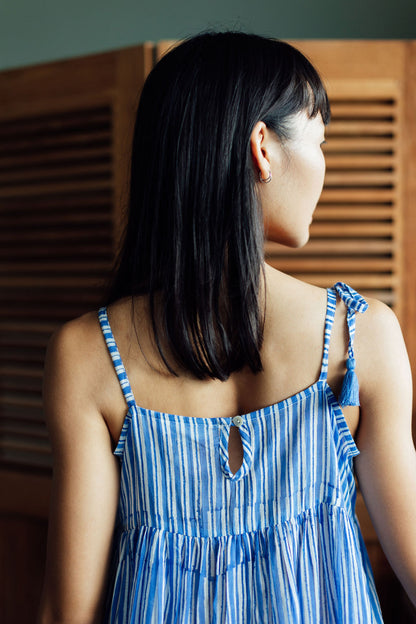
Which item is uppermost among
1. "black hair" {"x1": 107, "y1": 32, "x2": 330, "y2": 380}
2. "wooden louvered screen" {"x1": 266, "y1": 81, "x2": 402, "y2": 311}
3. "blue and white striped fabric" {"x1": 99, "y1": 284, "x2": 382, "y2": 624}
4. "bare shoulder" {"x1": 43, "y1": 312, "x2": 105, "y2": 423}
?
"wooden louvered screen" {"x1": 266, "y1": 81, "x2": 402, "y2": 311}

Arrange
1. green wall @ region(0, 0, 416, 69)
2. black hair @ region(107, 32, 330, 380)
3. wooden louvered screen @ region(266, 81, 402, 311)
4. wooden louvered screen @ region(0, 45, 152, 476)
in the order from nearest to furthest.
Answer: black hair @ region(107, 32, 330, 380) → wooden louvered screen @ region(266, 81, 402, 311) → wooden louvered screen @ region(0, 45, 152, 476) → green wall @ region(0, 0, 416, 69)

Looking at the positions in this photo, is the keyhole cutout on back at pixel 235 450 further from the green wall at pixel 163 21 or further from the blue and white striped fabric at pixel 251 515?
the green wall at pixel 163 21

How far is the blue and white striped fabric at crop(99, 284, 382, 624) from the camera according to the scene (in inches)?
25.9

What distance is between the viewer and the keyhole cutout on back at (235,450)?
2.19ft

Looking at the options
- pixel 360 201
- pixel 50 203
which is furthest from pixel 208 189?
pixel 50 203

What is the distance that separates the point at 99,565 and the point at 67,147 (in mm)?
1094

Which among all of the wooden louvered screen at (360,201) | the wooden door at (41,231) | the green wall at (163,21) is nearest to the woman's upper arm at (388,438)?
the wooden louvered screen at (360,201)

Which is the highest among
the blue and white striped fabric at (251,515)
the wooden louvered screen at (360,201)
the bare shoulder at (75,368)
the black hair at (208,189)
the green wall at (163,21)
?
the green wall at (163,21)

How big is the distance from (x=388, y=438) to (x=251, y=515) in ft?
0.58

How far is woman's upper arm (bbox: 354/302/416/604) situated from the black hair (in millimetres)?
123

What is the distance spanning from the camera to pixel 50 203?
60.3 inches

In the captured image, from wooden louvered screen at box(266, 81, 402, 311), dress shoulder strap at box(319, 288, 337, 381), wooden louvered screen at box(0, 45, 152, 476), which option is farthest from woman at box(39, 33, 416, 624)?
wooden louvered screen at box(0, 45, 152, 476)

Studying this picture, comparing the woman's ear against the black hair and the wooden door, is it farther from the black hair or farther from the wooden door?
the wooden door

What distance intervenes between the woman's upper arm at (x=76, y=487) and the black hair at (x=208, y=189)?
0.10 metres
